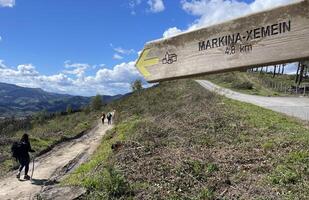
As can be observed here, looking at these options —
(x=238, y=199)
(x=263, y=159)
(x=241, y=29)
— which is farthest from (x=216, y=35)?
(x=263, y=159)

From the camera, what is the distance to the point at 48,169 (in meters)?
21.1

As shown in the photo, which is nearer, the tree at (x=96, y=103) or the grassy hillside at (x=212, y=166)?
the grassy hillside at (x=212, y=166)

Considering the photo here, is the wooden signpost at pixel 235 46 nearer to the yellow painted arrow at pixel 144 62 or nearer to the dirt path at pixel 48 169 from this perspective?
the yellow painted arrow at pixel 144 62

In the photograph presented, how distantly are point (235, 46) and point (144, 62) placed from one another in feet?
2.68

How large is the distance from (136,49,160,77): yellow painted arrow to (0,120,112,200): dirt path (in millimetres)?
12716

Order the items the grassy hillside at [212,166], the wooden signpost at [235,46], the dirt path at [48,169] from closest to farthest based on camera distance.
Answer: the wooden signpost at [235,46] < the grassy hillside at [212,166] < the dirt path at [48,169]

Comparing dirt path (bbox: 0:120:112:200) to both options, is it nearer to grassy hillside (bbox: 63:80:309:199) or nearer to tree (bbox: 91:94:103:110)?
grassy hillside (bbox: 63:80:309:199)

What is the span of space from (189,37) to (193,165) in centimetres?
933

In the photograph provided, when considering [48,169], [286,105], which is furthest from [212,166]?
[286,105]

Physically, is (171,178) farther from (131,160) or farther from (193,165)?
(131,160)

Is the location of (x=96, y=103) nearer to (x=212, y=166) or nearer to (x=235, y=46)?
(x=212, y=166)

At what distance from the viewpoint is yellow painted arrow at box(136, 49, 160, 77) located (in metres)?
2.90

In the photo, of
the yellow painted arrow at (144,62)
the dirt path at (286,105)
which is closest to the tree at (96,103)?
the dirt path at (286,105)

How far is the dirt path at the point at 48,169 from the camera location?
1572 cm
